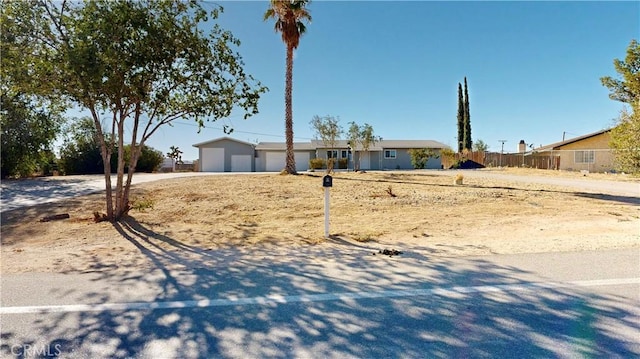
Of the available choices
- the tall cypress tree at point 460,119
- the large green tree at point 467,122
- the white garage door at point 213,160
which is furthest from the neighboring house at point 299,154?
the large green tree at point 467,122

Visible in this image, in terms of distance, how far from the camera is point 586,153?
99.6 ft

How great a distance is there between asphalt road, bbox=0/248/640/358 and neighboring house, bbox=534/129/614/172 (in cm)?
3190

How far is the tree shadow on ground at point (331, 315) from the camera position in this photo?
267 centimetres

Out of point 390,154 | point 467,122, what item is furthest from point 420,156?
point 467,122

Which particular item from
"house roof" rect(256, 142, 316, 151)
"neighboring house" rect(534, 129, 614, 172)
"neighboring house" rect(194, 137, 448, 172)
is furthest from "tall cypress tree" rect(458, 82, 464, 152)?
"house roof" rect(256, 142, 316, 151)

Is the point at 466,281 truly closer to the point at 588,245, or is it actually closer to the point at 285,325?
the point at 285,325

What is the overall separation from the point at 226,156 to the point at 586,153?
3441 centimetres

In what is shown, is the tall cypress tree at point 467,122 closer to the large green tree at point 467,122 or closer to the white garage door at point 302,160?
the large green tree at point 467,122

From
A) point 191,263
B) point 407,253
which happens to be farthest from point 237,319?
point 407,253

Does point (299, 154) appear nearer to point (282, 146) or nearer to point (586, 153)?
point (282, 146)

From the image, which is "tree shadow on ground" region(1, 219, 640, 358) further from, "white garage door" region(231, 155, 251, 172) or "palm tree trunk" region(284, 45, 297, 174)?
"white garage door" region(231, 155, 251, 172)

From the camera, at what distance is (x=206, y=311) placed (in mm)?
3312

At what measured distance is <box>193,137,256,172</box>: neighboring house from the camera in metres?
35.1

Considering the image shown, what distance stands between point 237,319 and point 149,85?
6.61 m
